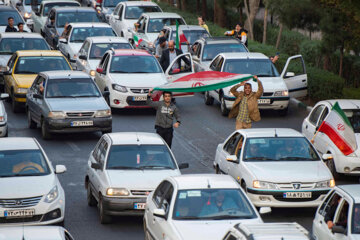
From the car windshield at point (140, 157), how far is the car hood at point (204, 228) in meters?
3.66

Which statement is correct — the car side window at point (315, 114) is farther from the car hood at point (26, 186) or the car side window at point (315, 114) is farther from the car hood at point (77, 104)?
the car hood at point (26, 186)

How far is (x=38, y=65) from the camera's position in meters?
26.7

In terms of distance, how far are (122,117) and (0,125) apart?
17.5 feet

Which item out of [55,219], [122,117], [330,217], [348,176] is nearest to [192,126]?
[122,117]

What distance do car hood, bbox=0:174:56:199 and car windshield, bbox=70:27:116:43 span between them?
18670 mm

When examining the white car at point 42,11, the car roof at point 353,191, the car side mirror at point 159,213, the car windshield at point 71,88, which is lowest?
the white car at point 42,11

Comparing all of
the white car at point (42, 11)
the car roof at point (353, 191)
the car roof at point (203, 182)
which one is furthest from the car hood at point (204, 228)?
the white car at point (42, 11)

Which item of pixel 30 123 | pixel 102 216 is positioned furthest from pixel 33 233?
pixel 30 123

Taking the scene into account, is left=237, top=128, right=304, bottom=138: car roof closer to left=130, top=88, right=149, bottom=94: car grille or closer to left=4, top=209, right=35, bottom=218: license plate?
left=4, top=209, right=35, bottom=218: license plate

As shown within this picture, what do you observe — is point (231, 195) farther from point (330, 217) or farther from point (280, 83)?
point (280, 83)

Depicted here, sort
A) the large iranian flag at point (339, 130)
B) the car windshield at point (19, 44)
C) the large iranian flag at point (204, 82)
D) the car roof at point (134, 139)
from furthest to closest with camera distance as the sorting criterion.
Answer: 1. the car windshield at point (19, 44)
2. the large iranian flag at point (204, 82)
3. the large iranian flag at point (339, 130)
4. the car roof at point (134, 139)

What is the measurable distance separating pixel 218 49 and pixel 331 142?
37.3ft

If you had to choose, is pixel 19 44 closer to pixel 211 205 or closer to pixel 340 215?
pixel 211 205

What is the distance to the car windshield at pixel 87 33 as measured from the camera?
3319cm
